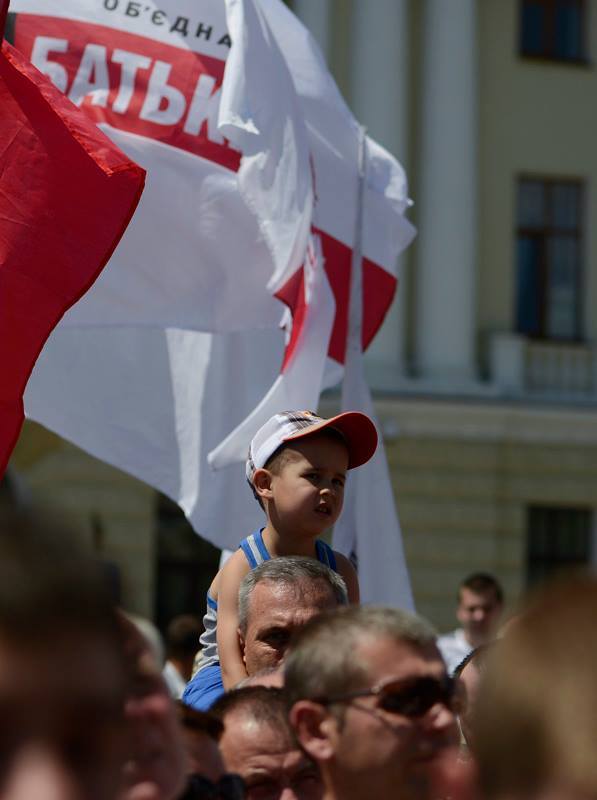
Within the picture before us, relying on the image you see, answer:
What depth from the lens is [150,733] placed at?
62.2 inches

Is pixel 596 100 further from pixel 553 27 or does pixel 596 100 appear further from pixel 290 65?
pixel 290 65

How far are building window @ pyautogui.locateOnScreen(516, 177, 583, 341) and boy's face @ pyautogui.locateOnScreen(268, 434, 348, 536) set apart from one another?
1741cm

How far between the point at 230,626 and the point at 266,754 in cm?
90

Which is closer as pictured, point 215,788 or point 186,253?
point 215,788

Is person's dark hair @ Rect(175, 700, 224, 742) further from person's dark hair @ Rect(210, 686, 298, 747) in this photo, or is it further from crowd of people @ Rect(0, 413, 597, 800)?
person's dark hair @ Rect(210, 686, 298, 747)

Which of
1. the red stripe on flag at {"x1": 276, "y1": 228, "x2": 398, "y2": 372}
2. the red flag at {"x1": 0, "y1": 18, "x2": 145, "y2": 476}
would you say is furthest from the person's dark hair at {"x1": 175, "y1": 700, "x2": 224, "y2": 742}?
the red stripe on flag at {"x1": 276, "y1": 228, "x2": 398, "y2": 372}

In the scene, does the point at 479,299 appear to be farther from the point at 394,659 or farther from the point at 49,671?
the point at 49,671

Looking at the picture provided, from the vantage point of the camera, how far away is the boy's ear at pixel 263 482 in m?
3.95

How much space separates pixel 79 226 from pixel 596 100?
17.4 metres

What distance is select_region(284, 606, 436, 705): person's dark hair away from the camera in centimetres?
208

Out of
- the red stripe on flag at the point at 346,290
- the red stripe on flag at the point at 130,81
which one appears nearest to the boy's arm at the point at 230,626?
the red stripe on flag at the point at 346,290

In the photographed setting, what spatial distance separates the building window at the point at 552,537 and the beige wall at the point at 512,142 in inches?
87.7

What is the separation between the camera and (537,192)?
70.2ft

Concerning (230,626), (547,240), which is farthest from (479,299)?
(230,626)
